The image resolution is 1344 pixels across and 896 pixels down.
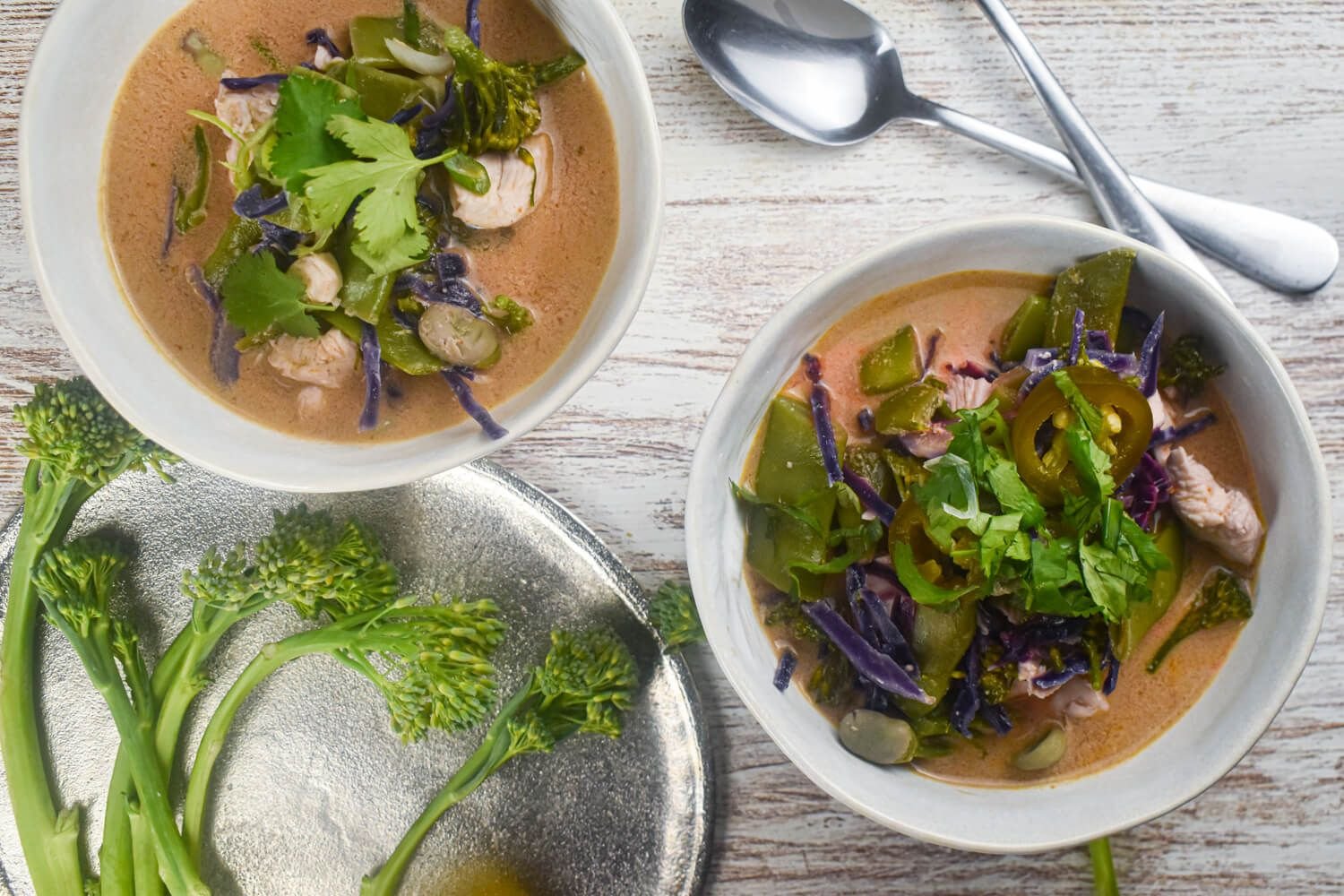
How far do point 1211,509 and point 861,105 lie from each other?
1.15 meters

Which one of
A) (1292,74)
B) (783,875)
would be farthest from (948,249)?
(783,875)

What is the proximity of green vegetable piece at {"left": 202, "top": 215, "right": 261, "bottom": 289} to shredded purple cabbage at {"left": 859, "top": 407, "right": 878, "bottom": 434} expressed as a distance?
1.19m

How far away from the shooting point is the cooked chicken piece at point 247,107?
1912mm

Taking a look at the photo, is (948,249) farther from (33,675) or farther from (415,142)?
(33,675)

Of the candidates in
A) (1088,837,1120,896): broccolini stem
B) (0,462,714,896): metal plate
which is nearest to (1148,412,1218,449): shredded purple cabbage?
(1088,837,1120,896): broccolini stem

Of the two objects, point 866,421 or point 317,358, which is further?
point 866,421

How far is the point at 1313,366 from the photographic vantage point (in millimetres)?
2469

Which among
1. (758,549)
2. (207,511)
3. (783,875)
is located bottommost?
(783,875)

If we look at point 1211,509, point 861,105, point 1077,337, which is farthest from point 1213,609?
point 861,105

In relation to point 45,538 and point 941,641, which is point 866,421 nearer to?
point 941,641

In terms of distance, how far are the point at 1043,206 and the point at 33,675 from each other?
2.63 metres

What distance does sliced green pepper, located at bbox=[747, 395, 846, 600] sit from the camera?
2.04 meters

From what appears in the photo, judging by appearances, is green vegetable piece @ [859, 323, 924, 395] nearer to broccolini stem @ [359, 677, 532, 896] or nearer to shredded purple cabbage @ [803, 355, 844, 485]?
shredded purple cabbage @ [803, 355, 844, 485]

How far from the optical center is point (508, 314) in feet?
6.50
